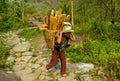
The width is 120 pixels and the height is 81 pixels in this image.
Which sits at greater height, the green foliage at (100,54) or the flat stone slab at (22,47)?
the green foliage at (100,54)

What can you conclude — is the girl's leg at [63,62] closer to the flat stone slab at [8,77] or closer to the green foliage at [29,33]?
the flat stone slab at [8,77]

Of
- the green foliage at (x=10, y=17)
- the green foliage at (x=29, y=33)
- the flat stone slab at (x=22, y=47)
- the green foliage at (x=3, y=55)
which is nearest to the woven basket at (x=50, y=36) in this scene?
the green foliage at (x=3, y=55)

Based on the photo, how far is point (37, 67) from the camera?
8016 millimetres

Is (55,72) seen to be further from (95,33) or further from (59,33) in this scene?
(95,33)

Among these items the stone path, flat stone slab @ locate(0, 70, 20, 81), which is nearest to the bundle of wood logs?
the stone path

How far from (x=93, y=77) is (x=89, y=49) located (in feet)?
6.56

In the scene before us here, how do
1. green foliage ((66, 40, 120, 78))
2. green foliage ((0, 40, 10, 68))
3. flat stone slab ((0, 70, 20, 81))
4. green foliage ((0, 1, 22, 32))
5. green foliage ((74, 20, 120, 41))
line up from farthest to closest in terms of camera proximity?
1. green foliage ((0, 1, 22, 32))
2. green foliage ((74, 20, 120, 41))
3. green foliage ((0, 40, 10, 68))
4. green foliage ((66, 40, 120, 78))
5. flat stone slab ((0, 70, 20, 81))

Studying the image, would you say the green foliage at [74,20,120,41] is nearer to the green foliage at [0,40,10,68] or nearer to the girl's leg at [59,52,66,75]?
the green foliage at [0,40,10,68]

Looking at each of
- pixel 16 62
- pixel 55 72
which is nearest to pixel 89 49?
pixel 55 72

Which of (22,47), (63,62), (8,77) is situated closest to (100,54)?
(63,62)

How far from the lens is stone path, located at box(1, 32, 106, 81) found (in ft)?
23.5

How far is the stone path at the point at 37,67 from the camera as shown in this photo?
7.15 meters

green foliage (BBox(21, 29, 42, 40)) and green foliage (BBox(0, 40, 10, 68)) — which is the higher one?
green foliage (BBox(21, 29, 42, 40))

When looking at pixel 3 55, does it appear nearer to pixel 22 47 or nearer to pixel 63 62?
pixel 22 47
